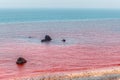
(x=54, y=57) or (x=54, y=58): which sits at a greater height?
(x=54, y=57)

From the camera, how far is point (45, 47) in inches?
2933

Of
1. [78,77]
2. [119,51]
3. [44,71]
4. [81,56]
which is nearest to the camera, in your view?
[78,77]

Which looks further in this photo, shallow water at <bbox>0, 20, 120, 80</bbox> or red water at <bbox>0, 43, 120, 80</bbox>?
red water at <bbox>0, 43, 120, 80</bbox>

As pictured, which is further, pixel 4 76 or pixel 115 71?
pixel 4 76

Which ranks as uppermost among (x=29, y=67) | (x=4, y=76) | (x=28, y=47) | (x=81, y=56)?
(x=28, y=47)

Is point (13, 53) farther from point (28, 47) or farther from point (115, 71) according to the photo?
point (115, 71)

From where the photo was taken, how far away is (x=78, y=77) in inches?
1420

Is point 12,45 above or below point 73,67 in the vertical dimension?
above

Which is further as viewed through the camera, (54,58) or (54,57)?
(54,57)

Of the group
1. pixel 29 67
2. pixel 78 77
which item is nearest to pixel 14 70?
pixel 29 67

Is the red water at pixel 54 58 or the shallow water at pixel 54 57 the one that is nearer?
the shallow water at pixel 54 57

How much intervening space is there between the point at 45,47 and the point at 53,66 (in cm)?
2289

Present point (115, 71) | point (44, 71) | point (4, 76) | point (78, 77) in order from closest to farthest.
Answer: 1. point (78, 77)
2. point (115, 71)
3. point (4, 76)
4. point (44, 71)

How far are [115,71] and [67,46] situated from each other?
35962 mm
